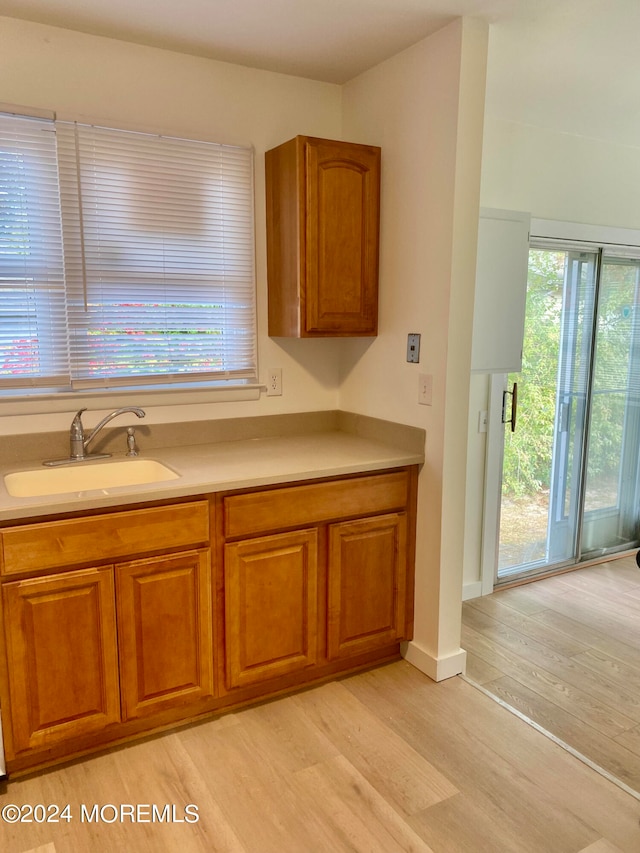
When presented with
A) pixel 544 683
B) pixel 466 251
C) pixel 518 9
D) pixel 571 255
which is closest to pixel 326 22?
pixel 518 9

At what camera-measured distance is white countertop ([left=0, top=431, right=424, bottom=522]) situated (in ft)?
6.54

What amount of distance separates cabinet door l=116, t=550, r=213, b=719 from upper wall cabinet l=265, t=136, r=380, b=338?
3.57ft

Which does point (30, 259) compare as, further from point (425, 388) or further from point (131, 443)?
point (425, 388)

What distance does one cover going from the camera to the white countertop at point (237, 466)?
1.99 metres

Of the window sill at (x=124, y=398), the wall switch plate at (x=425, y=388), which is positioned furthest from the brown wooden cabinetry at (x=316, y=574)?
the window sill at (x=124, y=398)

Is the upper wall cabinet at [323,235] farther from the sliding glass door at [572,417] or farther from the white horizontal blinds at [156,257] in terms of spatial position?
the sliding glass door at [572,417]

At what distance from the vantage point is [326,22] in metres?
2.30

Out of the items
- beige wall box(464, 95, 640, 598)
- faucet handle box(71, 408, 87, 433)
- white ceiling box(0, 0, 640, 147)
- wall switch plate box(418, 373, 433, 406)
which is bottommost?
faucet handle box(71, 408, 87, 433)

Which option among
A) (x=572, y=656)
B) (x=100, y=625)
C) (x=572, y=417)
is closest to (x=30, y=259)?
(x=100, y=625)

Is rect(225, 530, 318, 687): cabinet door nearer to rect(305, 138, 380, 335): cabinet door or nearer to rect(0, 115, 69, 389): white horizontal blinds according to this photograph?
rect(305, 138, 380, 335): cabinet door

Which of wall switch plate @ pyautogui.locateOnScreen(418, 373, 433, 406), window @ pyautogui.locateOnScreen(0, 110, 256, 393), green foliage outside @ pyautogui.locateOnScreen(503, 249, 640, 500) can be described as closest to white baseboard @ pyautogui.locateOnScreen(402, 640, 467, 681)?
wall switch plate @ pyautogui.locateOnScreen(418, 373, 433, 406)

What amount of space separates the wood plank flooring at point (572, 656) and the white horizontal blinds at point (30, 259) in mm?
2187

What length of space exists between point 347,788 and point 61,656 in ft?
3.28

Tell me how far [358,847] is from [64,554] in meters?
1.21
